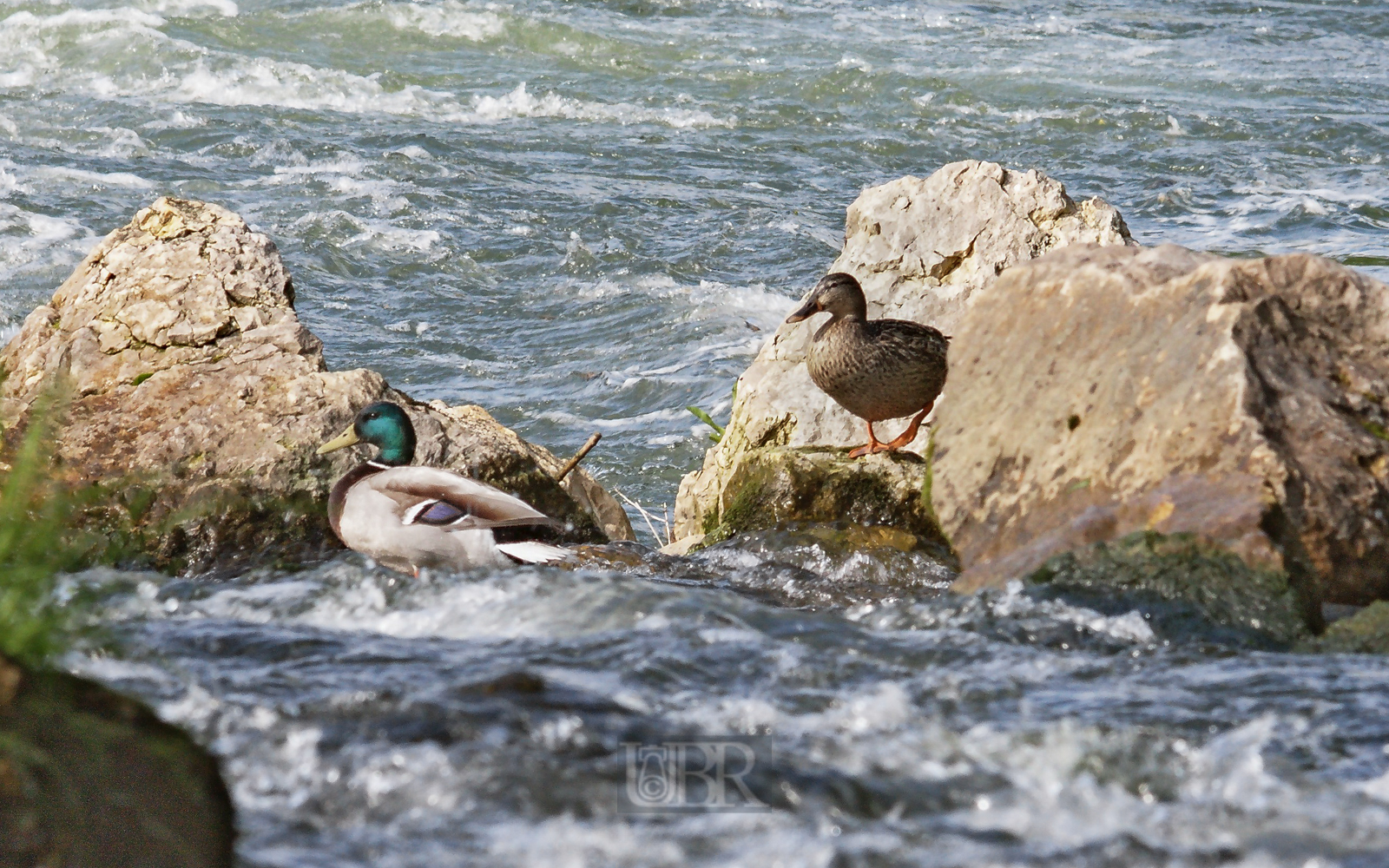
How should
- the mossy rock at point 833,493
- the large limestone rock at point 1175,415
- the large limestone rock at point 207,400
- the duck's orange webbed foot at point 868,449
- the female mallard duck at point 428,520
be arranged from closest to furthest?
the large limestone rock at point 1175,415
the female mallard duck at point 428,520
the large limestone rock at point 207,400
the mossy rock at point 833,493
the duck's orange webbed foot at point 868,449

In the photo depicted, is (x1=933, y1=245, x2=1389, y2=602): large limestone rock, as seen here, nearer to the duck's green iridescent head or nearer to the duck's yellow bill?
the duck's green iridescent head

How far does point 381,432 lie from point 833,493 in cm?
169

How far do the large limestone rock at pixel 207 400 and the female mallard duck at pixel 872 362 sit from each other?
47.1 inches

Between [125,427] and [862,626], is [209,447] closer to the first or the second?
[125,427]

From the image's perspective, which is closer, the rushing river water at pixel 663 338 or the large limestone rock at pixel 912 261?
the rushing river water at pixel 663 338

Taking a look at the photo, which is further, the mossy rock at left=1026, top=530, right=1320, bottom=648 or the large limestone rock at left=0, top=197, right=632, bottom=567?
the large limestone rock at left=0, top=197, right=632, bottom=567

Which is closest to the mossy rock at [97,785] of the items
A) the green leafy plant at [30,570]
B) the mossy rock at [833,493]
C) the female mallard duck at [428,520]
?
the green leafy plant at [30,570]

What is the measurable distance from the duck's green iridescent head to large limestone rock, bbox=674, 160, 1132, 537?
1.39 m

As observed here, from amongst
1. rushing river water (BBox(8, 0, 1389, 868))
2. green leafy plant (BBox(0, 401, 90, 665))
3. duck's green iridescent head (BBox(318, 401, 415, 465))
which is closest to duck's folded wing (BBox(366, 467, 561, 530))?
duck's green iridescent head (BBox(318, 401, 415, 465))

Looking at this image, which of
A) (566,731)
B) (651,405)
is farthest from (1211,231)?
(566,731)

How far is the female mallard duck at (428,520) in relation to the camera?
16.2 ft

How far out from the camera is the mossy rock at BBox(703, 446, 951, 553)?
5.36 meters

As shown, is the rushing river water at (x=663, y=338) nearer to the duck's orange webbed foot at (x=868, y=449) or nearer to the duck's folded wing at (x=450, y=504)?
the duck's folded wing at (x=450, y=504)

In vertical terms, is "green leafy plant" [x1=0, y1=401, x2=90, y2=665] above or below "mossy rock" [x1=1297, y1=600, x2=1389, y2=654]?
above
